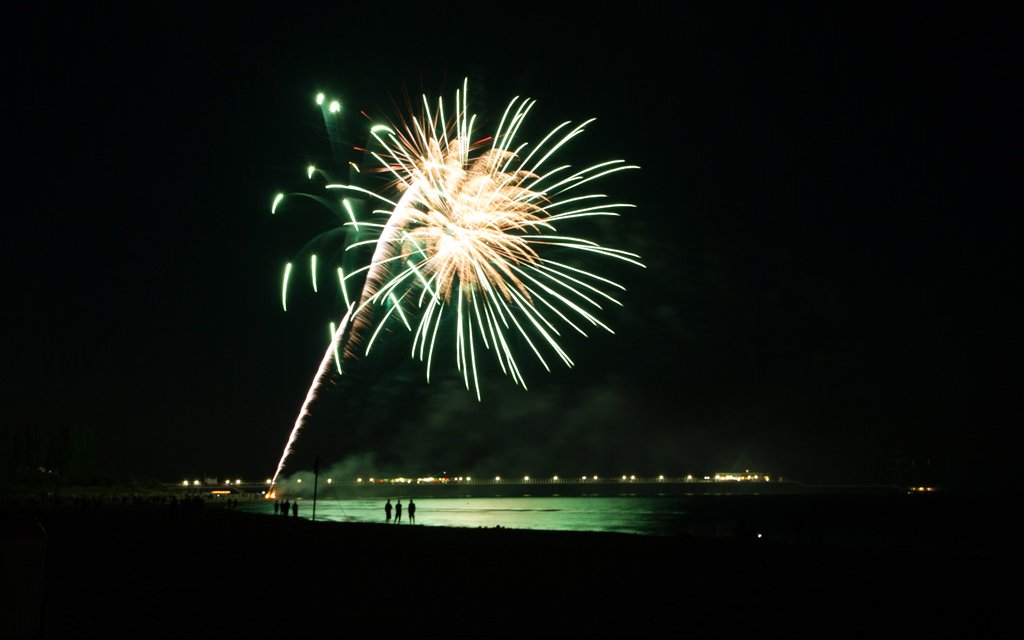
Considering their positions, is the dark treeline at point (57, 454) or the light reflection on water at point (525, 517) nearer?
the light reflection on water at point (525, 517)

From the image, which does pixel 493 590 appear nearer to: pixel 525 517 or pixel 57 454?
pixel 525 517

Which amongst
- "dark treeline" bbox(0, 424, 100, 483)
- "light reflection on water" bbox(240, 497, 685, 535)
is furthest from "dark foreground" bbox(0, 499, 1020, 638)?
"dark treeline" bbox(0, 424, 100, 483)

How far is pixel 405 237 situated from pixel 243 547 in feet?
43.4

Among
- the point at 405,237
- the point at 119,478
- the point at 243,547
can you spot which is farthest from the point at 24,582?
the point at 119,478

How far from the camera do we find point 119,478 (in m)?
122

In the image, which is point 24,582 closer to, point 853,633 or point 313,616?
point 313,616

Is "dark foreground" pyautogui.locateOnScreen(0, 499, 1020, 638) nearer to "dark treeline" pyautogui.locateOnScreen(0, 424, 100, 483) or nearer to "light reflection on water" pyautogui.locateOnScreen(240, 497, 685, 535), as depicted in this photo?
"light reflection on water" pyautogui.locateOnScreen(240, 497, 685, 535)

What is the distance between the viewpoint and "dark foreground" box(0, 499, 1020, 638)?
879 cm

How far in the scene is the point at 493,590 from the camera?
39.3 ft

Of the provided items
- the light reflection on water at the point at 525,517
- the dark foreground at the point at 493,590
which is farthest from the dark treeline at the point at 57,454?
the dark foreground at the point at 493,590

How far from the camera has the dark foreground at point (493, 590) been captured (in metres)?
8.79

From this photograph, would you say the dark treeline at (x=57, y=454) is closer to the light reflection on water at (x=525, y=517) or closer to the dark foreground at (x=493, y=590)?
the light reflection on water at (x=525, y=517)

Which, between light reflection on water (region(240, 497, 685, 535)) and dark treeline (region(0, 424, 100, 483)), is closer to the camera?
light reflection on water (region(240, 497, 685, 535))

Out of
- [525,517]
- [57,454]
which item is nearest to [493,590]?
[525,517]
